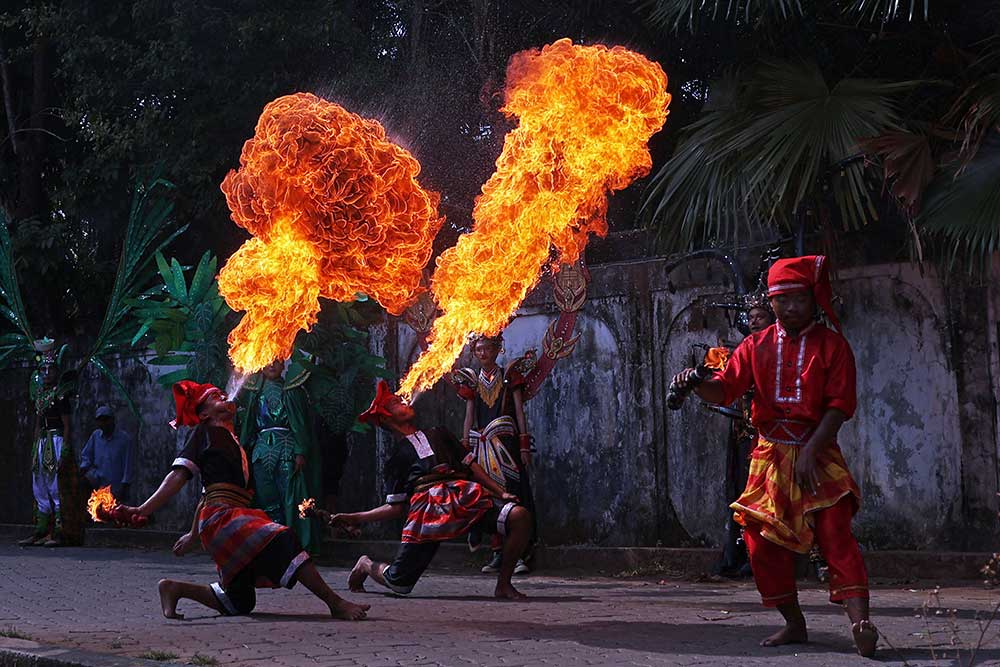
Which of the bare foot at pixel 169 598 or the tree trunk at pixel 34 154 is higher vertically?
the tree trunk at pixel 34 154

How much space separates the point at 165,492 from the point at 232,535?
1.54ft

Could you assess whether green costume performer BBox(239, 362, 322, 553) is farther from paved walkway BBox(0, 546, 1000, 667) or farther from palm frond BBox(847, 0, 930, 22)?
palm frond BBox(847, 0, 930, 22)

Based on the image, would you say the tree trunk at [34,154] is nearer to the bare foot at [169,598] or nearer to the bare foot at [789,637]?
the bare foot at [169,598]

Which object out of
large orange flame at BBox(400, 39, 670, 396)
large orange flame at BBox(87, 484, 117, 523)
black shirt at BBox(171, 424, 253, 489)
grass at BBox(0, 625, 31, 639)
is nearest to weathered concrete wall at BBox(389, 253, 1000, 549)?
large orange flame at BBox(400, 39, 670, 396)

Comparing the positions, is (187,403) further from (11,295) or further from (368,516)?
(11,295)

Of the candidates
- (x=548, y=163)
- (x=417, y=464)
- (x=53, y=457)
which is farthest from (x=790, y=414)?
(x=53, y=457)

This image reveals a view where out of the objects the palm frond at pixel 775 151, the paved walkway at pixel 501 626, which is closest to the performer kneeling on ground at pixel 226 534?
the paved walkway at pixel 501 626

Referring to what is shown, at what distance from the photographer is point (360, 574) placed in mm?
8984

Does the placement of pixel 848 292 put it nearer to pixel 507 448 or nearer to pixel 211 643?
pixel 507 448

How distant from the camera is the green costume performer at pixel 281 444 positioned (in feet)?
39.2

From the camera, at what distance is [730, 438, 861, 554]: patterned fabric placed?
610cm

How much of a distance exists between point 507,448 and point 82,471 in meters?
7.03

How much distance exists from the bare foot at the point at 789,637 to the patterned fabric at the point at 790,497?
0.37m

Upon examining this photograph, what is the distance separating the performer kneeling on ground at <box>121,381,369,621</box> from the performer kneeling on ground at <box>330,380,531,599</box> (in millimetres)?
873
